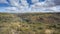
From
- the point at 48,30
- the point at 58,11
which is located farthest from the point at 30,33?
the point at 58,11

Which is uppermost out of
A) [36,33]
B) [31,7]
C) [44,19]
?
[31,7]

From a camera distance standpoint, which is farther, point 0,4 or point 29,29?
point 0,4

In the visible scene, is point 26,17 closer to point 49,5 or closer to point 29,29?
point 29,29

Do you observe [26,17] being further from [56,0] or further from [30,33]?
[56,0]

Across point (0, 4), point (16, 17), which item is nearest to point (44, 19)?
point (16, 17)

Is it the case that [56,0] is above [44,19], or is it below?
above

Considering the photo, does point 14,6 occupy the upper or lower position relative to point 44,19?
upper

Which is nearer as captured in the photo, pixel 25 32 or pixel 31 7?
pixel 25 32
